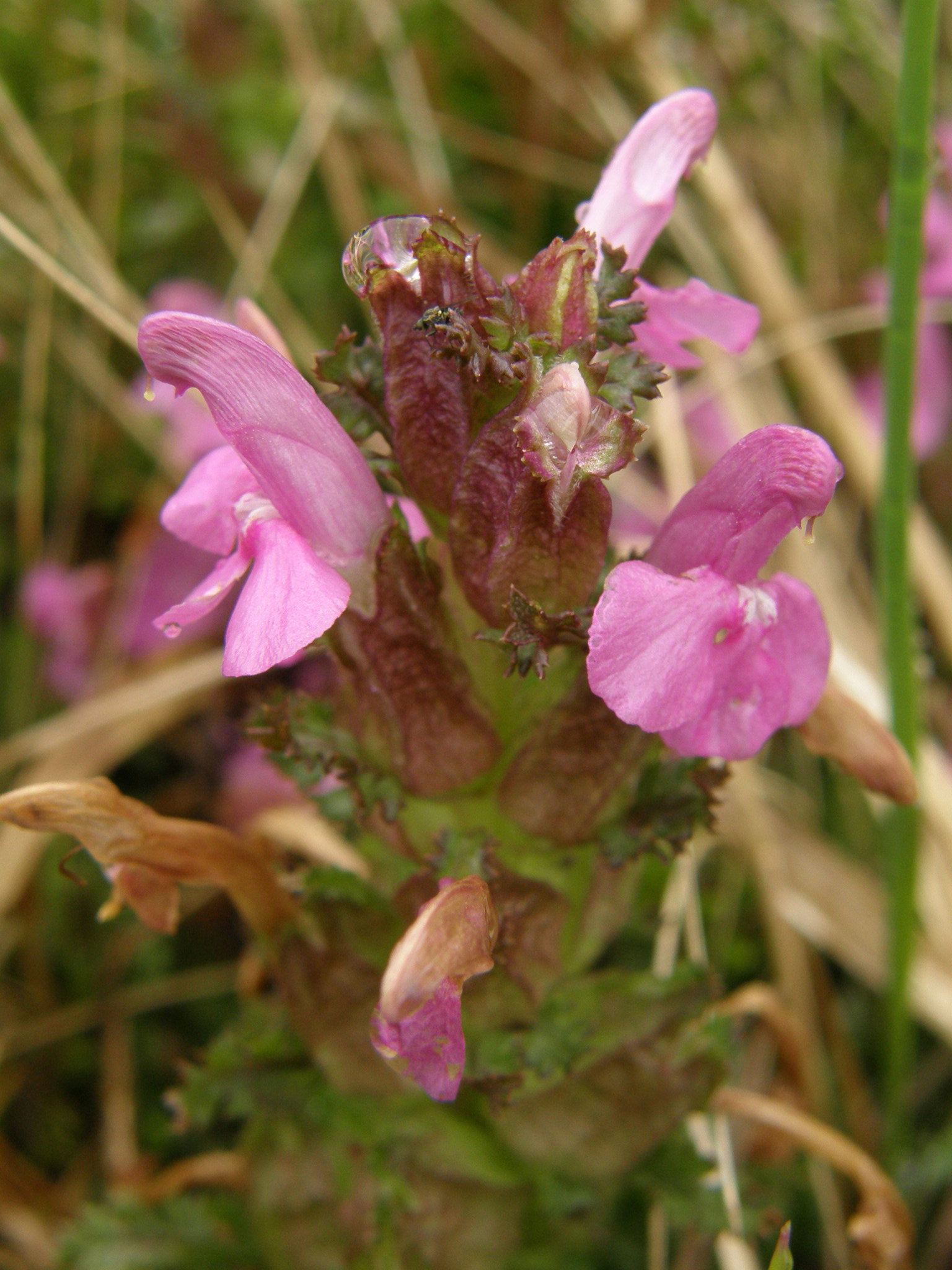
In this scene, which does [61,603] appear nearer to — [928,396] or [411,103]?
[411,103]

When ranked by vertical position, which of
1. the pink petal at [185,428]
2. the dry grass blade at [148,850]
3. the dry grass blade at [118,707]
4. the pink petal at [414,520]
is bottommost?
the dry grass blade at [118,707]

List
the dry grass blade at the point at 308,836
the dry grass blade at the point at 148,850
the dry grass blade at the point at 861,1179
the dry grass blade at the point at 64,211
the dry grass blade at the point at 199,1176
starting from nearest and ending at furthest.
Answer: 1. the dry grass blade at the point at 148,850
2. the dry grass blade at the point at 861,1179
3. the dry grass blade at the point at 199,1176
4. the dry grass blade at the point at 308,836
5. the dry grass blade at the point at 64,211

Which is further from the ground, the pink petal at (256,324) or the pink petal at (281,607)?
the pink petal at (256,324)

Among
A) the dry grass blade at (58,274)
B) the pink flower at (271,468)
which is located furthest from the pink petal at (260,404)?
the dry grass blade at (58,274)

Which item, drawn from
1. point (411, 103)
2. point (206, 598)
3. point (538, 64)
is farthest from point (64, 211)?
point (206, 598)

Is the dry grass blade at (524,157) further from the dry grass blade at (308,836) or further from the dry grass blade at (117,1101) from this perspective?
the dry grass blade at (117,1101)

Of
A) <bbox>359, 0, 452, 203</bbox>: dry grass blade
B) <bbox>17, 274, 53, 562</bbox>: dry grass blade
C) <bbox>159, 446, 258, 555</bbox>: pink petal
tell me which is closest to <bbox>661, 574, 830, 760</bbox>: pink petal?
<bbox>159, 446, 258, 555</bbox>: pink petal
